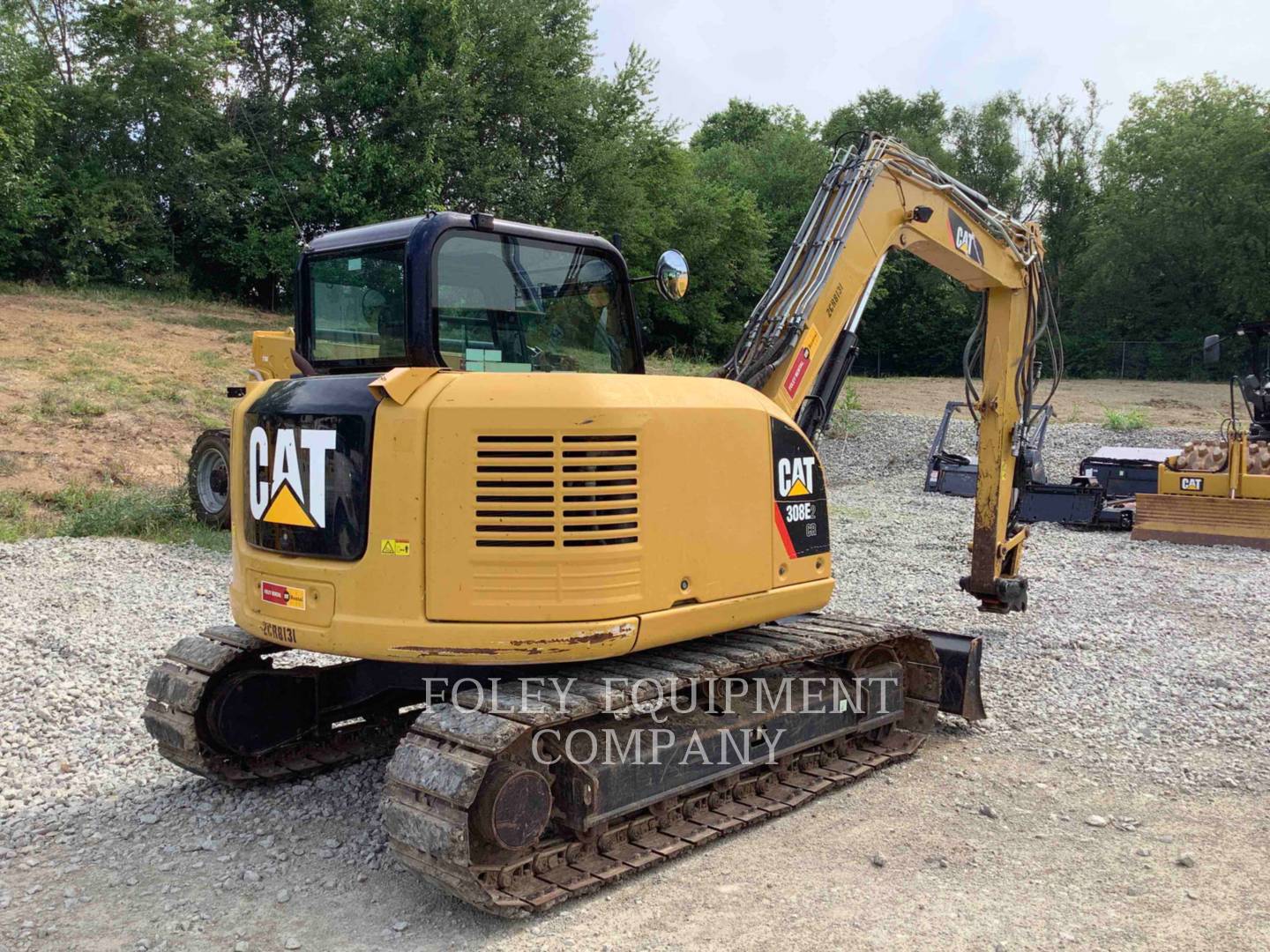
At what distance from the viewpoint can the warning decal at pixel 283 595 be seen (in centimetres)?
Answer: 405

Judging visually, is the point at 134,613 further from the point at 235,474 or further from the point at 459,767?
the point at 459,767

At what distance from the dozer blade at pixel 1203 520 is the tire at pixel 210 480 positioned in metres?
10.1

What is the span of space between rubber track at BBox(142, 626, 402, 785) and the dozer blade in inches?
396

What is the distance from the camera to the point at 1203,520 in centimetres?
1181

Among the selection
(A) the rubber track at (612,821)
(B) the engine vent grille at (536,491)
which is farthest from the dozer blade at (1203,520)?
(B) the engine vent grille at (536,491)

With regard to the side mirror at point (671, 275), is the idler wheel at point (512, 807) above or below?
below

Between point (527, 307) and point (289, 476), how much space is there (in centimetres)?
122

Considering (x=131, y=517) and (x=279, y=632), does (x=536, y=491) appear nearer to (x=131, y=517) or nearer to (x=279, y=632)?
(x=279, y=632)

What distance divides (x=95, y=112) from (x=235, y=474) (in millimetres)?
25328

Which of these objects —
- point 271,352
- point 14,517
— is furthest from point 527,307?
point 14,517

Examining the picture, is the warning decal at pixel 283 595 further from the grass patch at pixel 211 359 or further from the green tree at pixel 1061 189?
the green tree at pixel 1061 189

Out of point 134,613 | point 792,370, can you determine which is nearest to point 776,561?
point 792,370

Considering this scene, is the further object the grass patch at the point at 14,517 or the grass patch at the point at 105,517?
the grass patch at the point at 105,517

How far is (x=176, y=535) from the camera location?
10.4 metres
